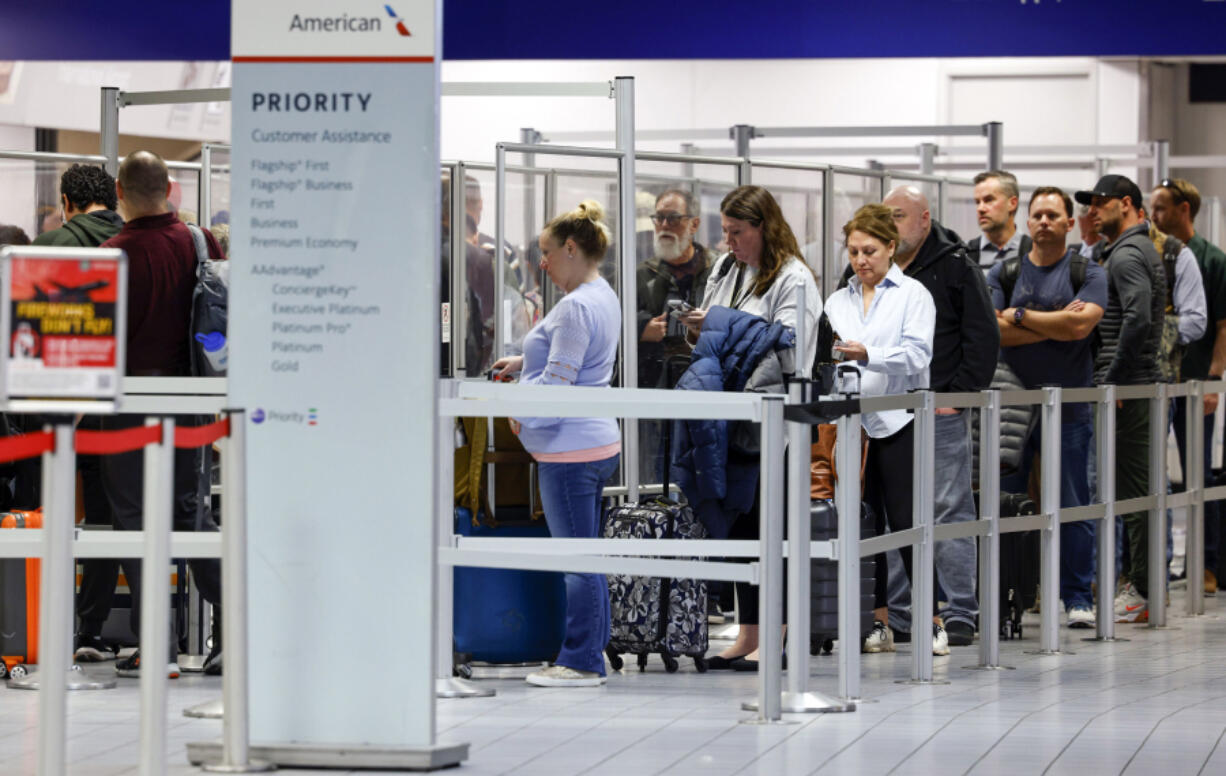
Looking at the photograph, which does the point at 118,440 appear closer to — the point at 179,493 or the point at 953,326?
the point at 179,493

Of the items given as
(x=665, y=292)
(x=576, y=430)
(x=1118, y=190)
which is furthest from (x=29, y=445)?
(x=1118, y=190)

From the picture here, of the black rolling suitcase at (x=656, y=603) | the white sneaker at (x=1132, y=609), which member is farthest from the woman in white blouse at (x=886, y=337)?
the white sneaker at (x=1132, y=609)

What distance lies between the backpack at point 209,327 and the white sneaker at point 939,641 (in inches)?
110

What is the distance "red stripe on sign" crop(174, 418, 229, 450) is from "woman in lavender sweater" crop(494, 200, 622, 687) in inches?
74.8

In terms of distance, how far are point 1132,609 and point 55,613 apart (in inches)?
228

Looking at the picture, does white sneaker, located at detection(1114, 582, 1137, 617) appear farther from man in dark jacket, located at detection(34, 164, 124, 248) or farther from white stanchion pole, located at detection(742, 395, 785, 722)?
man in dark jacket, located at detection(34, 164, 124, 248)

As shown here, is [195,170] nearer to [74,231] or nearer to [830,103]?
[74,231]

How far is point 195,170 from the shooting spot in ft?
29.3

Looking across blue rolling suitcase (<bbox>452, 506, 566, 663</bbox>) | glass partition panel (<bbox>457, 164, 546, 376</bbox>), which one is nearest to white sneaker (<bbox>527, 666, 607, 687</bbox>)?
blue rolling suitcase (<bbox>452, 506, 566, 663</bbox>)

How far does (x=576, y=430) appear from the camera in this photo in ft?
21.3

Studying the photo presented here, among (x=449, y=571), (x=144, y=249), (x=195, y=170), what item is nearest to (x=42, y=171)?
(x=195, y=170)

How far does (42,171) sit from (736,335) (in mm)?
3684

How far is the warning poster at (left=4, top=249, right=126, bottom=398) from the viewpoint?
4125 mm

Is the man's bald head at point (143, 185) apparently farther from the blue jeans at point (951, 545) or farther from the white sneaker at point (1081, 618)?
the white sneaker at point (1081, 618)
